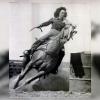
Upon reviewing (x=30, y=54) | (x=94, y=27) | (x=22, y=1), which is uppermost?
(x=22, y=1)

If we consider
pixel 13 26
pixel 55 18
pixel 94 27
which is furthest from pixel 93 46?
pixel 13 26

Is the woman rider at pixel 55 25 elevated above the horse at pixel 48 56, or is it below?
above

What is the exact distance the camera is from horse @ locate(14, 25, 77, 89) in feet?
2.66

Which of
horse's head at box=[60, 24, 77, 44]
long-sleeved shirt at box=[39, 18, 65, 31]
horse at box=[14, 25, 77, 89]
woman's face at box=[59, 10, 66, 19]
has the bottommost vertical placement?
horse at box=[14, 25, 77, 89]

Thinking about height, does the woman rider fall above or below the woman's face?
below

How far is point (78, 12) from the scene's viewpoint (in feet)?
2.68

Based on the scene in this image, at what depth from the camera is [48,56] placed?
815 millimetres

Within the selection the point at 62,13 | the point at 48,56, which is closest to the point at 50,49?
the point at 48,56

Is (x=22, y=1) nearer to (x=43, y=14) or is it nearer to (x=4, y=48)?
(x=43, y=14)

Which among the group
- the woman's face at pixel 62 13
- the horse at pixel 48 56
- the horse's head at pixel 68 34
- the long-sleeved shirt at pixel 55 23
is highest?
the woman's face at pixel 62 13

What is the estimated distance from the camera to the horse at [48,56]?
811mm

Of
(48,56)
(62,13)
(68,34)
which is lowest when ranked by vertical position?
(48,56)

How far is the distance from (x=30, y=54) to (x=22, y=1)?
266mm

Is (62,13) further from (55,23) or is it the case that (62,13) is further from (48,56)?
(48,56)
